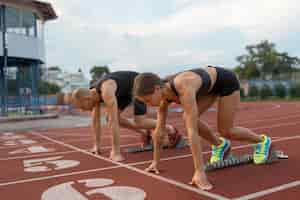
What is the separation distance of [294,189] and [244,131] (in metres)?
1.15

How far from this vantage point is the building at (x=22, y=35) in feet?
59.3

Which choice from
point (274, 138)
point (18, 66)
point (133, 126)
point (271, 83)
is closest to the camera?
point (133, 126)

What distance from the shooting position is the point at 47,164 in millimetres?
5184

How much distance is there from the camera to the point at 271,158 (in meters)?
4.52

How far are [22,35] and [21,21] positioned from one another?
148 cm

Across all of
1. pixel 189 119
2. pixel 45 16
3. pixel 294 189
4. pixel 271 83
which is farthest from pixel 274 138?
pixel 271 83

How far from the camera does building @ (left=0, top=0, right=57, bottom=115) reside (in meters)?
18.1

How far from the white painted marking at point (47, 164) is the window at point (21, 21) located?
15688 mm

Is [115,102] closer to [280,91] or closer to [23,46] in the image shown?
[23,46]

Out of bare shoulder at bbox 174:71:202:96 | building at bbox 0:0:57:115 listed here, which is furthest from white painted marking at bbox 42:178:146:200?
building at bbox 0:0:57:115

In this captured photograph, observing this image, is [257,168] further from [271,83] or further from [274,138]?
[271,83]

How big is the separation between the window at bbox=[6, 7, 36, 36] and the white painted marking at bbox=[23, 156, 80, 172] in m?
15.7

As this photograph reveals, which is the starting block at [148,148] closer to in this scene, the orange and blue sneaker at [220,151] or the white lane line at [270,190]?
the orange and blue sneaker at [220,151]

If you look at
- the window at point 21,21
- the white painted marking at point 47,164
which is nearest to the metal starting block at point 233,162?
the white painted marking at point 47,164
